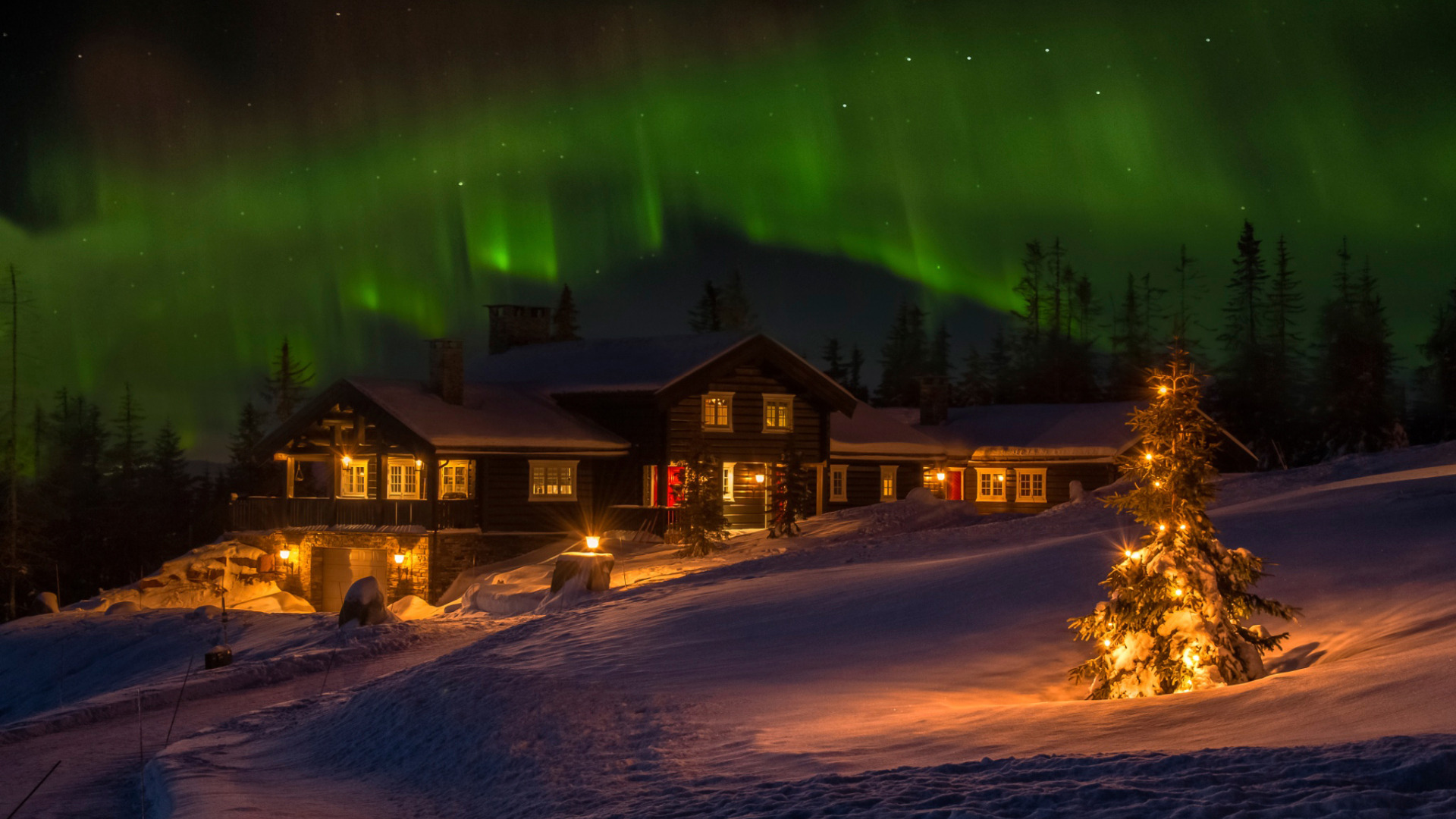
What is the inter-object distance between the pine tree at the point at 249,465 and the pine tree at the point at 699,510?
1718cm

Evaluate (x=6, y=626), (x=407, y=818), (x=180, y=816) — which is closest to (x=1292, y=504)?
(x=407, y=818)

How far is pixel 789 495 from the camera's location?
38.1 metres

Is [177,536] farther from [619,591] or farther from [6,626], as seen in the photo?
[619,591]

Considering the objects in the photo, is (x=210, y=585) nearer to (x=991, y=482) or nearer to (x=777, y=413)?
(x=777, y=413)

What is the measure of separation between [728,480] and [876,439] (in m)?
8.14

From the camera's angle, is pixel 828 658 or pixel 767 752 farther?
pixel 828 658

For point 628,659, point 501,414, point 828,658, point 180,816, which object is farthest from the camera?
point 501,414

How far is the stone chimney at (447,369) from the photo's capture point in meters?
42.6

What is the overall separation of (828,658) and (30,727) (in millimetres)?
11514

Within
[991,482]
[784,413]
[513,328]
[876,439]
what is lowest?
[991,482]

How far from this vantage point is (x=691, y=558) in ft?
115

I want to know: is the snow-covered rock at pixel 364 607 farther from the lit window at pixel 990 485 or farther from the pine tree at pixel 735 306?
the pine tree at pixel 735 306

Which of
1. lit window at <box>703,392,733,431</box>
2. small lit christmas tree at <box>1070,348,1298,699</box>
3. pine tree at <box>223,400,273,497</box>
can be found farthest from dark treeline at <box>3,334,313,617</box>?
small lit christmas tree at <box>1070,348,1298,699</box>

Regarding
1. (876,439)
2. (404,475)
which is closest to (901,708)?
(404,475)
